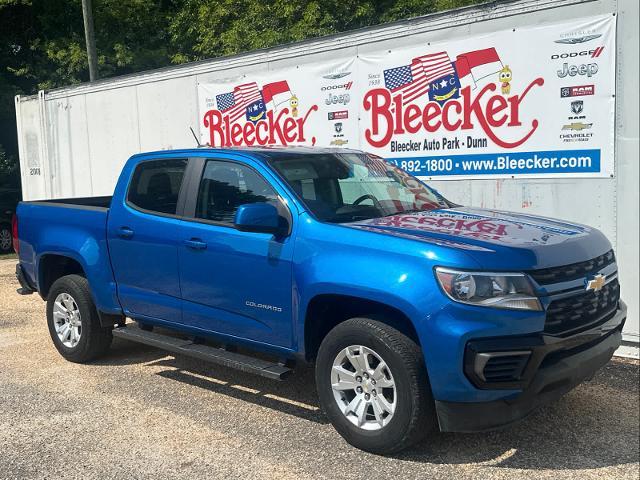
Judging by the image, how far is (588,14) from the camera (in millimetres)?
6254

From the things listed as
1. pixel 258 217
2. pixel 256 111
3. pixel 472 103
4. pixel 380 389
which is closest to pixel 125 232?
pixel 258 217

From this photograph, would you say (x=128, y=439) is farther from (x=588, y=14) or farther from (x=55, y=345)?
(x=588, y=14)

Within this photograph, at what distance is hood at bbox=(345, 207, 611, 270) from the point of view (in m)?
3.83

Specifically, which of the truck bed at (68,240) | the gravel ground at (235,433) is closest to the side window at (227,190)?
the truck bed at (68,240)

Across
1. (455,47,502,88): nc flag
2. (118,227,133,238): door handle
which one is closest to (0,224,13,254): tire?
(118,227,133,238): door handle

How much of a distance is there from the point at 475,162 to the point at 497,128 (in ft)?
1.34

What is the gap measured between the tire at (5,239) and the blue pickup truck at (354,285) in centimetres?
967

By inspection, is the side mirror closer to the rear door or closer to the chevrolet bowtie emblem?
the rear door

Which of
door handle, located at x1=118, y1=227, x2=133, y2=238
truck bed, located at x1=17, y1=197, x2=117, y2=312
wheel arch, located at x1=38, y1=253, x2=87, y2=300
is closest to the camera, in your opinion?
door handle, located at x1=118, y1=227, x2=133, y2=238

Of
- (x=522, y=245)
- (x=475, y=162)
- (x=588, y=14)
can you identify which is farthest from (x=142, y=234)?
(x=588, y=14)

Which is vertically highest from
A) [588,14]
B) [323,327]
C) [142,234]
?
[588,14]

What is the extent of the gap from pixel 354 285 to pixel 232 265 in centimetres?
103

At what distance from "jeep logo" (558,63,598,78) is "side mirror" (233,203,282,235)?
3.41 m

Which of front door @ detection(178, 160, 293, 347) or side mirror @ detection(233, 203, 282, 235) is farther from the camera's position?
front door @ detection(178, 160, 293, 347)
